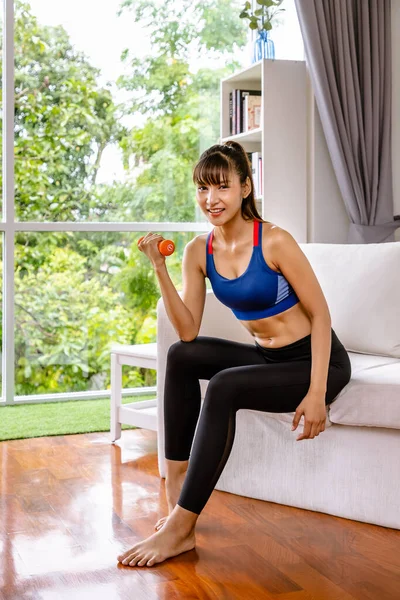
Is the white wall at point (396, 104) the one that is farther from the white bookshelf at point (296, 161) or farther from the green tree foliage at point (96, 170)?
the green tree foliage at point (96, 170)

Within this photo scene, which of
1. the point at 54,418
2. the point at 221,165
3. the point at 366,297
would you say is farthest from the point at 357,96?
the point at 54,418

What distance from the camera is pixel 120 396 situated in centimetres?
325

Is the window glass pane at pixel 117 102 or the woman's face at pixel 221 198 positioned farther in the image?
the window glass pane at pixel 117 102

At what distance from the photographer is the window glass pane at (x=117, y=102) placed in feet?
13.6

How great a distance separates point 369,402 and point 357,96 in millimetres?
1901

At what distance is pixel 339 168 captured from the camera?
3.65 meters

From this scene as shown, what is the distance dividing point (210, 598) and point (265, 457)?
0.77m

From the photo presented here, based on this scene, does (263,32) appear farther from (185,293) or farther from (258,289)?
(258,289)

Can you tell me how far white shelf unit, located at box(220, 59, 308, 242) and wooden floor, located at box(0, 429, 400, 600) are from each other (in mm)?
1543

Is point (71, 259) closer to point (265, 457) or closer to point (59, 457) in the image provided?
point (59, 457)

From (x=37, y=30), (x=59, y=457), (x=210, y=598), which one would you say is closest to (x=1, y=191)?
(x=37, y=30)

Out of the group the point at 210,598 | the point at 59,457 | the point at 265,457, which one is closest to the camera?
the point at 210,598

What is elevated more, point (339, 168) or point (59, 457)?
point (339, 168)

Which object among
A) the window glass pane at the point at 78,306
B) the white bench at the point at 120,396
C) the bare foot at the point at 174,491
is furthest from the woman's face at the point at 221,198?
the window glass pane at the point at 78,306
